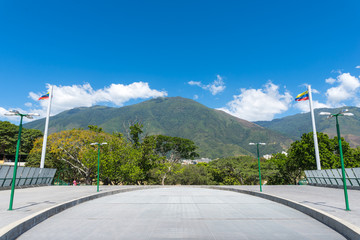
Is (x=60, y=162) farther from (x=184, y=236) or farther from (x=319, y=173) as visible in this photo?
(x=184, y=236)

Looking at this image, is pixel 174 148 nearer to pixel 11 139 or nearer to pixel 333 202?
pixel 333 202

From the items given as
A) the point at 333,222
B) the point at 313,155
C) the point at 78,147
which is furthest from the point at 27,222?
the point at 313,155

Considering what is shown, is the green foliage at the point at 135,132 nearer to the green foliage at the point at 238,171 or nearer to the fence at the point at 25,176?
the fence at the point at 25,176

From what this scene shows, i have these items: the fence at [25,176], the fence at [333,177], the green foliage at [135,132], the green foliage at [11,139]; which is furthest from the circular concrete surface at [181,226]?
the green foliage at [11,139]

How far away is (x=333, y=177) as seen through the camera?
938 inches

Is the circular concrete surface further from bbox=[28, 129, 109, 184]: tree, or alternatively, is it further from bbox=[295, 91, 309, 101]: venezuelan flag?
bbox=[28, 129, 109, 184]: tree

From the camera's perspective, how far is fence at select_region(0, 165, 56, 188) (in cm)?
2156

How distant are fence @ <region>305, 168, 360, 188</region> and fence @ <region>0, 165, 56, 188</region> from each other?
93.3 feet

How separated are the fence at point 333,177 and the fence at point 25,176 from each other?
28.4m

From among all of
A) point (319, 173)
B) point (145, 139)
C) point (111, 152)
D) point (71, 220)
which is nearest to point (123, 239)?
point (71, 220)

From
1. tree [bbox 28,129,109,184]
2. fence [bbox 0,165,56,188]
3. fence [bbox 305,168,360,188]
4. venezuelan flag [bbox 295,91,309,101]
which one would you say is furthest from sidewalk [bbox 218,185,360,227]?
tree [bbox 28,129,109,184]

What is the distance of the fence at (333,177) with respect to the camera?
21.0 metres

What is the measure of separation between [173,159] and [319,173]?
32871 mm

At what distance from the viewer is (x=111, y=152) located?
Answer: 121ft
